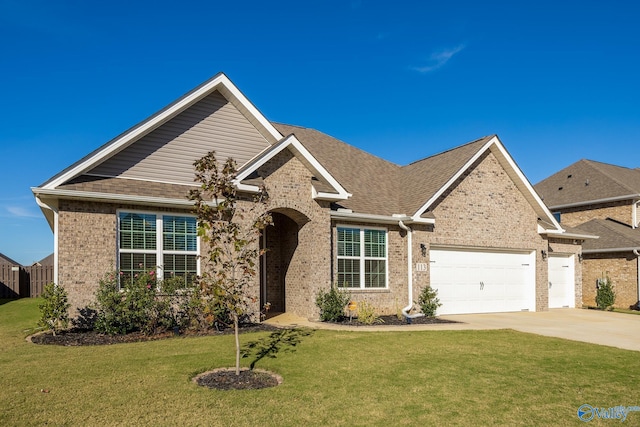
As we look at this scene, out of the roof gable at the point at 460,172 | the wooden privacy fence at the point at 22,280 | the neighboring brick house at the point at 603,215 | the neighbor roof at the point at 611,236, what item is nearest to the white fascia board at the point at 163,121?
the roof gable at the point at 460,172

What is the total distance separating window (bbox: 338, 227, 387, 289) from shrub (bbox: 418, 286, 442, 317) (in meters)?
1.32

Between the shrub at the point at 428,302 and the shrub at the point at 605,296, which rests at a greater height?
the shrub at the point at 428,302

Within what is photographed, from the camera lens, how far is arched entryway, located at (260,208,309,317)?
16391mm

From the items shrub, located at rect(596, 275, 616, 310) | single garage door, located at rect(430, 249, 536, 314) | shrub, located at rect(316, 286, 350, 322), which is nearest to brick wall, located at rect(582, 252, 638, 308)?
shrub, located at rect(596, 275, 616, 310)

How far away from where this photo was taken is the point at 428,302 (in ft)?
54.2

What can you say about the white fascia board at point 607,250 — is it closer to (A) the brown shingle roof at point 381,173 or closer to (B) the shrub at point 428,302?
(A) the brown shingle roof at point 381,173

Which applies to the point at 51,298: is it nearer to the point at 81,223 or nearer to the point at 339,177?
the point at 81,223

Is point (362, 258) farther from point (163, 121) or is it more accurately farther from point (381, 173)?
point (163, 121)

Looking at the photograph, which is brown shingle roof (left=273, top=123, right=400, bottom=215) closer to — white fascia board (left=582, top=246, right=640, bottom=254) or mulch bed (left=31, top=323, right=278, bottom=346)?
mulch bed (left=31, top=323, right=278, bottom=346)

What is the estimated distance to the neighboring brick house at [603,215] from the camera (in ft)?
75.9

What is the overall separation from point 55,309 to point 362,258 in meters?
9.13

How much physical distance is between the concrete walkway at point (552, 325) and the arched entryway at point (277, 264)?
3.64 ft

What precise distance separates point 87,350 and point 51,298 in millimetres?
2446

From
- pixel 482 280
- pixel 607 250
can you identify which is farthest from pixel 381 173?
pixel 607 250
